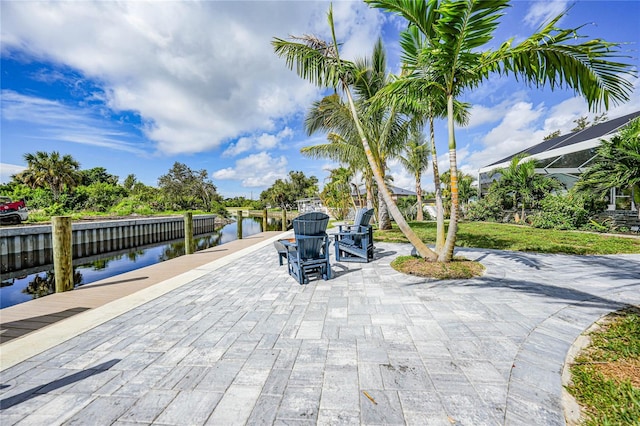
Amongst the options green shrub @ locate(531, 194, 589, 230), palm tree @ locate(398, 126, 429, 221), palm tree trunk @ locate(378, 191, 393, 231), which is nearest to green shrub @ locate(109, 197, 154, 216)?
palm tree trunk @ locate(378, 191, 393, 231)

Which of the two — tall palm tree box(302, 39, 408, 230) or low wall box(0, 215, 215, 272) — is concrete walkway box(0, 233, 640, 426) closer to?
tall palm tree box(302, 39, 408, 230)

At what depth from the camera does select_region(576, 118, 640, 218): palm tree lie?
835 cm

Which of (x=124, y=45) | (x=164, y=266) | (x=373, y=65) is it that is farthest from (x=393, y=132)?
(x=124, y=45)

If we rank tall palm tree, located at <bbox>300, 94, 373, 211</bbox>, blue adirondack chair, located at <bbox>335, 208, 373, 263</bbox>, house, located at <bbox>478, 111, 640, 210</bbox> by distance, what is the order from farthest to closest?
house, located at <bbox>478, 111, 640, 210</bbox>, tall palm tree, located at <bbox>300, 94, 373, 211</bbox>, blue adirondack chair, located at <bbox>335, 208, 373, 263</bbox>

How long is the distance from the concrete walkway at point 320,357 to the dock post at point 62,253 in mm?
1741

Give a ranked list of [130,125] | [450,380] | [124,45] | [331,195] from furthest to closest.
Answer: [130,125] → [331,195] → [124,45] → [450,380]

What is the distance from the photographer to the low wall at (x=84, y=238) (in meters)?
10.5

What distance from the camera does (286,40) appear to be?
19.0ft

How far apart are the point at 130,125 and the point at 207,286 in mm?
32924

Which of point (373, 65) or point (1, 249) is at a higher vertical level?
point (373, 65)

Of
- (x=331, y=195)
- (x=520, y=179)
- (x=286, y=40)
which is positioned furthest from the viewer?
(x=331, y=195)

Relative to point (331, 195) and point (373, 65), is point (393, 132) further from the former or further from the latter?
point (331, 195)

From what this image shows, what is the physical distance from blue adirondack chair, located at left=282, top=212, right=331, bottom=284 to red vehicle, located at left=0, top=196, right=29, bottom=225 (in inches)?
755

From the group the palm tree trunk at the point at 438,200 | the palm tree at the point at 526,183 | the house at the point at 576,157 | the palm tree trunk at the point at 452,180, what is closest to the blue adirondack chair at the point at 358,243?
the palm tree trunk at the point at 438,200
